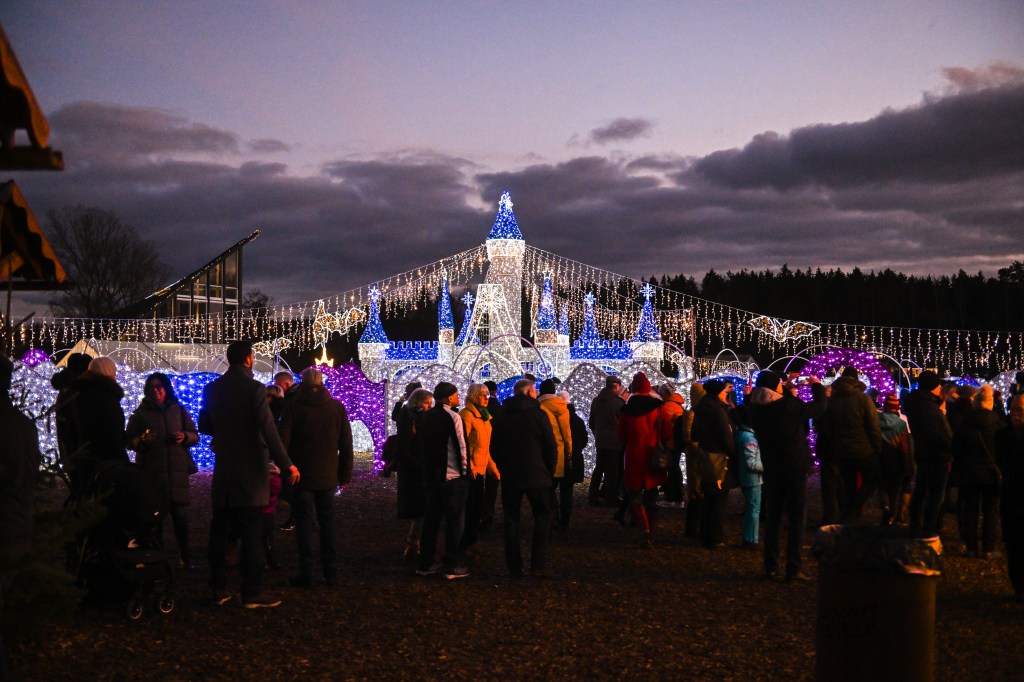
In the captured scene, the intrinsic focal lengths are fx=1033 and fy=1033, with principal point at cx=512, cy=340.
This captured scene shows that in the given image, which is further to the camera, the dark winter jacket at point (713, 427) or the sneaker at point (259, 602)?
the dark winter jacket at point (713, 427)

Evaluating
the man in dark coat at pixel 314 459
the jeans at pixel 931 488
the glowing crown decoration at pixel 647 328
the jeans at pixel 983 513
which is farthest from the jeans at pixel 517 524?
the glowing crown decoration at pixel 647 328

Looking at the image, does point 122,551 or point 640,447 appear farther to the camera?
point 640,447

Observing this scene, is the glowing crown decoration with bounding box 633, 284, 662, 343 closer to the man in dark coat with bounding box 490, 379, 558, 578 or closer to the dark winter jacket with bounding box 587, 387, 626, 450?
the dark winter jacket with bounding box 587, 387, 626, 450

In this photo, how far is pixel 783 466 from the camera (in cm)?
857

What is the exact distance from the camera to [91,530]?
7102 mm

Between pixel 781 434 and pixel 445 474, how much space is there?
2.83 m

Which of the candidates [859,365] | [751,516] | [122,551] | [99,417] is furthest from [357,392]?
[122,551]

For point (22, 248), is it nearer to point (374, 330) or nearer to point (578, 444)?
point (578, 444)

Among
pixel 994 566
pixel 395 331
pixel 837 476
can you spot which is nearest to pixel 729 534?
pixel 837 476

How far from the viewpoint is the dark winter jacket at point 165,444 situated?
823cm

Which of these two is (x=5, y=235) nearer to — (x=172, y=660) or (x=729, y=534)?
(x=172, y=660)

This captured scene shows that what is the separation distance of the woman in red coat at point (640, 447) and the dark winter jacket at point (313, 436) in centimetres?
323

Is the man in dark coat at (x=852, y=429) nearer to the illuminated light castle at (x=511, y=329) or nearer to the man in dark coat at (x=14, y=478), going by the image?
the man in dark coat at (x=14, y=478)

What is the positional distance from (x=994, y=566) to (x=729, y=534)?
292 cm
